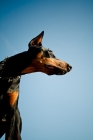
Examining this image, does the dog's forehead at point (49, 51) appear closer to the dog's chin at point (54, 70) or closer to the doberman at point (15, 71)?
the doberman at point (15, 71)

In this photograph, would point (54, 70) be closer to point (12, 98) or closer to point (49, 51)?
point (49, 51)

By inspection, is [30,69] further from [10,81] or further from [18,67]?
[10,81]

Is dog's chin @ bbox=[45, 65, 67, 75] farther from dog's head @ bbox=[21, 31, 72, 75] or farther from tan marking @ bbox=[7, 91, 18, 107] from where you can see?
tan marking @ bbox=[7, 91, 18, 107]

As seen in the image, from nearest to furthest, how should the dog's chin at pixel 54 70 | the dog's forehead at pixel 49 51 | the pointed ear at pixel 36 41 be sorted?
the dog's chin at pixel 54 70 → the dog's forehead at pixel 49 51 → the pointed ear at pixel 36 41

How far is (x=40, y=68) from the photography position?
5.55m

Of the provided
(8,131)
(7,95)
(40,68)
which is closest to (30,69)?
(40,68)

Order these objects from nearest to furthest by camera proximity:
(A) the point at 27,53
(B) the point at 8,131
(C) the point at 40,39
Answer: (B) the point at 8,131 < (A) the point at 27,53 < (C) the point at 40,39

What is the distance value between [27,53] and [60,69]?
1231 millimetres

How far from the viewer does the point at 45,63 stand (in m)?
5.52

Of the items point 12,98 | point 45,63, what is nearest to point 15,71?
point 12,98

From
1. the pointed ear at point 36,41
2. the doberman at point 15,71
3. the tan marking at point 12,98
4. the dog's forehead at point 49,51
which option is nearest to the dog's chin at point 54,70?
the doberman at point 15,71

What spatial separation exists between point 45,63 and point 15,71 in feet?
3.32

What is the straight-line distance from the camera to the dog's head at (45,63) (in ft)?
18.1

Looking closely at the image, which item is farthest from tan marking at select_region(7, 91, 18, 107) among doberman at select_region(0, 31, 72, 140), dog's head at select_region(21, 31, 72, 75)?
dog's head at select_region(21, 31, 72, 75)
